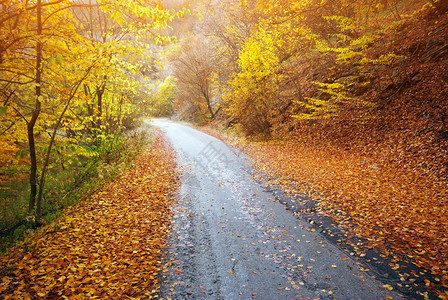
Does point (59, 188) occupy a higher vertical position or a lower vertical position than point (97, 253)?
higher

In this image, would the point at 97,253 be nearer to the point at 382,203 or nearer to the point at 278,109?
the point at 382,203

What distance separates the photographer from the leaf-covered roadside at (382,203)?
4.54 m

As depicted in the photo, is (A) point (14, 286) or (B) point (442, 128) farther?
(B) point (442, 128)

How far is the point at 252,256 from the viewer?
496cm

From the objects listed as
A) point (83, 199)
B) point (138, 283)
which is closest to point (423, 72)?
point (138, 283)

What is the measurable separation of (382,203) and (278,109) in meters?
11.8

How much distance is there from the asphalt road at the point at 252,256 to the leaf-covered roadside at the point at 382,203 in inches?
31.3

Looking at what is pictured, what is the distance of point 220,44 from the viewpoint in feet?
83.1

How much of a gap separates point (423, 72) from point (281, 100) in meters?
8.12

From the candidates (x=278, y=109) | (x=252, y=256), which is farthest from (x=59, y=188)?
(x=278, y=109)

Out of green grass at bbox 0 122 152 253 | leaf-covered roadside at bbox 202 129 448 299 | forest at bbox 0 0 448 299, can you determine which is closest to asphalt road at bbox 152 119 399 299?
leaf-covered roadside at bbox 202 129 448 299

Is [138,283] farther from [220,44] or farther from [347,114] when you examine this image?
[220,44]

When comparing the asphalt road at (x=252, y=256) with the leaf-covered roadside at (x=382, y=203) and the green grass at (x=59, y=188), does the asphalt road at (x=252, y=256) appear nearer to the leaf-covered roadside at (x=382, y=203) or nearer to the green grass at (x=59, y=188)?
the leaf-covered roadside at (x=382, y=203)

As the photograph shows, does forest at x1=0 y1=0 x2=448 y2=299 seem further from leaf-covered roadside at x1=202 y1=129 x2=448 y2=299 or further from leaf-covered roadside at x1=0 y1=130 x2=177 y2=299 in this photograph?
leaf-covered roadside at x1=0 y1=130 x2=177 y2=299
